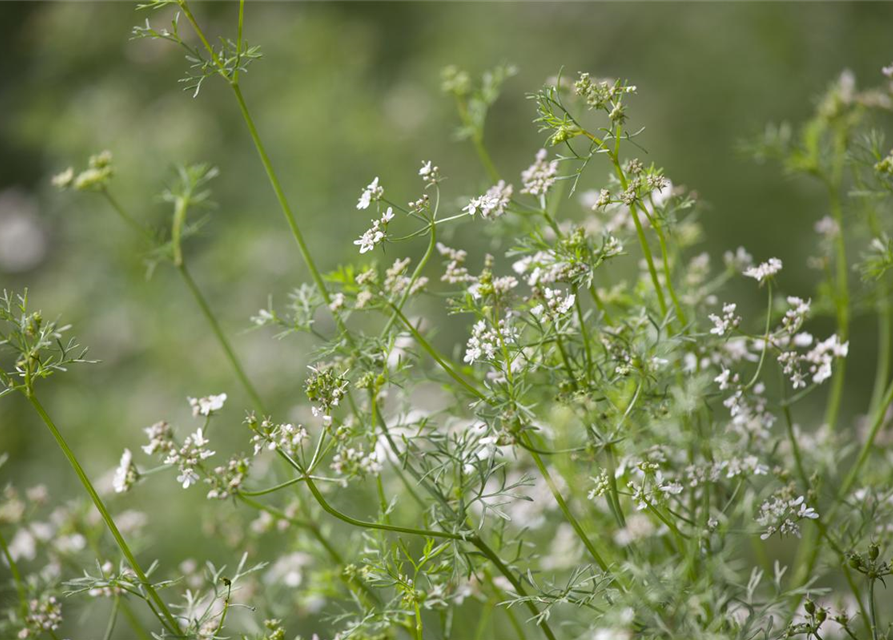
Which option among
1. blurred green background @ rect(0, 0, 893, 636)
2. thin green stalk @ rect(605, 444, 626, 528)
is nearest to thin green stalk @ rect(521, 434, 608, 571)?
thin green stalk @ rect(605, 444, 626, 528)

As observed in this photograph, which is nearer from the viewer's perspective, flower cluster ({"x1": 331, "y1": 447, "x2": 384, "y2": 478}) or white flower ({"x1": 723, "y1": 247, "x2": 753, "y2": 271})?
flower cluster ({"x1": 331, "y1": 447, "x2": 384, "y2": 478})

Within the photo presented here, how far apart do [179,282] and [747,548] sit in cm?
162

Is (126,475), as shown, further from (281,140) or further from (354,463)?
(281,140)

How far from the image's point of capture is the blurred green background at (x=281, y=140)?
208 cm

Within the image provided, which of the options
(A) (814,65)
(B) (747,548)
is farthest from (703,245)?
(B) (747,548)

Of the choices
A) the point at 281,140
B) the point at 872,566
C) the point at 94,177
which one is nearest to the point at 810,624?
the point at 872,566

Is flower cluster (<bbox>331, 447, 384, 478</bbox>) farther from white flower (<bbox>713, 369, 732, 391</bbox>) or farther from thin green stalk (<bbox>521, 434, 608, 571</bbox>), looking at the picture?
white flower (<bbox>713, 369, 732, 391</bbox>)

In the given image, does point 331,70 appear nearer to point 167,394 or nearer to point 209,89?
point 209,89

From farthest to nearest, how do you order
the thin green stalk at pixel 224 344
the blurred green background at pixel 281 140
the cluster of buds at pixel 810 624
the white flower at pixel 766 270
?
the blurred green background at pixel 281 140 → the thin green stalk at pixel 224 344 → the white flower at pixel 766 270 → the cluster of buds at pixel 810 624

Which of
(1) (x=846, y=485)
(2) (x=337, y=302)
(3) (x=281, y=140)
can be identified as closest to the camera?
(2) (x=337, y=302)

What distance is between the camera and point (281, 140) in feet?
7.91

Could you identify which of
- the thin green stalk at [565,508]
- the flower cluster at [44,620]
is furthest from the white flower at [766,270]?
the flower cluster at [44,620]

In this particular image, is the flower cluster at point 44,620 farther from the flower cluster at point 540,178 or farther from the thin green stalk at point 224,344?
the flower cluster at point 540,178

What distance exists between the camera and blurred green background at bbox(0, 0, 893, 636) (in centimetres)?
208
